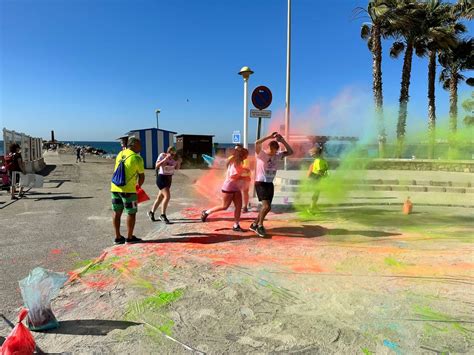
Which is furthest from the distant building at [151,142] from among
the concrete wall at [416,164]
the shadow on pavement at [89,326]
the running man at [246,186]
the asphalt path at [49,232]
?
the shadow on pavement at [89,326]

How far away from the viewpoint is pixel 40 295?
2793 mm

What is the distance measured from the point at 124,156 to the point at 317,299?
3.33 meters

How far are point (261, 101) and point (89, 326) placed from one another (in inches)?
255

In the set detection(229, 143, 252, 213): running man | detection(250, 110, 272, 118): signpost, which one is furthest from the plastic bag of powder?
detection(250, 110, 272, 118): signpost

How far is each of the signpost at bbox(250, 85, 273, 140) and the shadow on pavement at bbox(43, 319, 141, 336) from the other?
245 inches

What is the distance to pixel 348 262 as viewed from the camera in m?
4.50

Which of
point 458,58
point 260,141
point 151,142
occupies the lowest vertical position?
point 260,141

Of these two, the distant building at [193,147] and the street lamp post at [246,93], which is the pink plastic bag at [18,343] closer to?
the street lamp post at [246,93]

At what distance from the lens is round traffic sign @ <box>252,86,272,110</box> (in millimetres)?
8297

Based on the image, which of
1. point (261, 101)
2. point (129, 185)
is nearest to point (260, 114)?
point (261, 101)

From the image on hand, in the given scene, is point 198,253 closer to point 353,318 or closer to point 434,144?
point 353,318

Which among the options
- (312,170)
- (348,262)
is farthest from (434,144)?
(348,262)

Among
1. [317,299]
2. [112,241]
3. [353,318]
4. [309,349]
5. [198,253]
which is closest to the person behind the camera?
[309,349]

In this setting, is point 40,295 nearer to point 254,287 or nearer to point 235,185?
point 254,287
